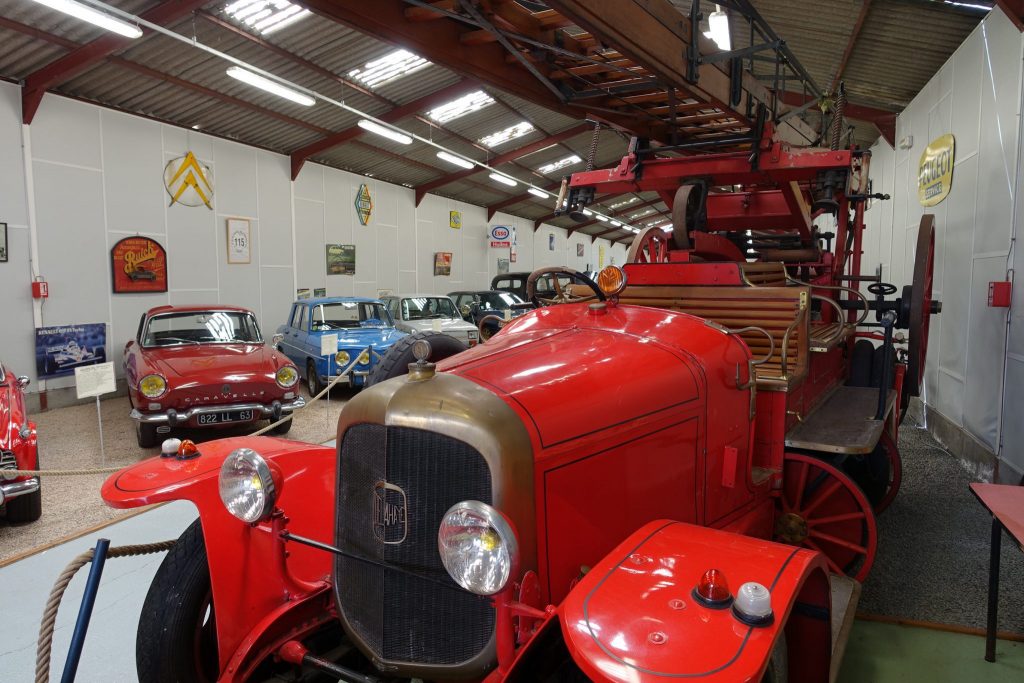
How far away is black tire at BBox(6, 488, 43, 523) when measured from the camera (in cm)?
400

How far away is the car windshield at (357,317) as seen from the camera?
8.93 m

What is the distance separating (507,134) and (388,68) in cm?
460

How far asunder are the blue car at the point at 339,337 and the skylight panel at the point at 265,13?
11.6 ft

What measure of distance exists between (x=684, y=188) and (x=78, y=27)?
23.0ft

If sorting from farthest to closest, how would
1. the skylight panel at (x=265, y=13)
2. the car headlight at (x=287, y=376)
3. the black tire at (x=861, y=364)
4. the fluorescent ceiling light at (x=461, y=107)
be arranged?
the fluorescent ceiling light at (x=461, y=107) < the skylight panel at (x=265, y=13) < the car headlight at (x=287, y=376) < the black tire at (x=861, y=364)

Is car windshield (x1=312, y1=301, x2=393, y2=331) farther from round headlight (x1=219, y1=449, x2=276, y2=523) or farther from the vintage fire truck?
round headlight (x1=219, y1=449, x2=276, y2=523)

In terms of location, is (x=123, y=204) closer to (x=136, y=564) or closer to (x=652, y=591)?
(x=136, y=564)

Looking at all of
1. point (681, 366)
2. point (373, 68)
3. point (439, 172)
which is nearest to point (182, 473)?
point (681, 366)

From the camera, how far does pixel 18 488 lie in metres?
3.87

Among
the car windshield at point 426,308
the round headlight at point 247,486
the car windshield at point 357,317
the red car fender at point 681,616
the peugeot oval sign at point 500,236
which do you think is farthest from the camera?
the peugeot oval sign at point 500,236

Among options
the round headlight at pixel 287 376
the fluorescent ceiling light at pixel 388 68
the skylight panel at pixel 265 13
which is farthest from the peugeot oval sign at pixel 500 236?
the round headlight at pixel 287 376

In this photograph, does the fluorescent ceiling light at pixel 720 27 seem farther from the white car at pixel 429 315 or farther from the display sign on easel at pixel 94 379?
the white car at pixel 429 315

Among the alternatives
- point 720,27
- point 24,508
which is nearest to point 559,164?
point 720,27

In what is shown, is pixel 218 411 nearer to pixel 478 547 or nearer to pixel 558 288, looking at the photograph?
pixel 558 288
